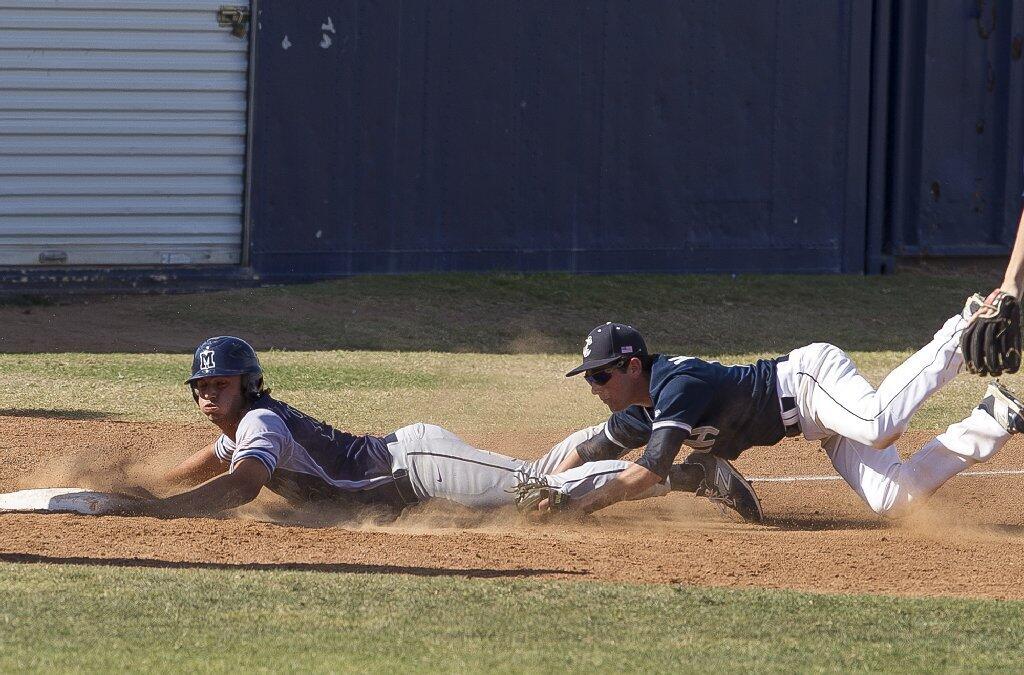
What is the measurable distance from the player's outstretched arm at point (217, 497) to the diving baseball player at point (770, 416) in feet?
4.17

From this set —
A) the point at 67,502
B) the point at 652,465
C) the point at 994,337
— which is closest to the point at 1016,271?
the point at 994,337

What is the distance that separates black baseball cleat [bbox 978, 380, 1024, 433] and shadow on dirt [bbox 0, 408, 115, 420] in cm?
567

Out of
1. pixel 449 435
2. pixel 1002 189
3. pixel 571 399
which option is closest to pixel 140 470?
pixel 449 435

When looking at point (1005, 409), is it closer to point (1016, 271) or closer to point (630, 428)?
point (1016, 271)

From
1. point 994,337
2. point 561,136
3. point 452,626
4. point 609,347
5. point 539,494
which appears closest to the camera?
point 452,626

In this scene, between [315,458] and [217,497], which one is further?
[315,458]

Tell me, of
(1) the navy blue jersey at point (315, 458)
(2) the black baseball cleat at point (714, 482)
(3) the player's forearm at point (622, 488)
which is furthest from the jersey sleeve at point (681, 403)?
(1) the navy blue jersey at point (315, 458)

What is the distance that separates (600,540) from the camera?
6.18 metres

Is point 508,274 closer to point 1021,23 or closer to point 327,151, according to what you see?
point 327,151

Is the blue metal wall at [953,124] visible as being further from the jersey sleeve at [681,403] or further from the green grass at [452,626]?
the green grass at [452,626]

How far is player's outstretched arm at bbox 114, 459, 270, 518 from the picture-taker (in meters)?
6.00

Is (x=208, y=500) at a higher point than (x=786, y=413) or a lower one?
lower

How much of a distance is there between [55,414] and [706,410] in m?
4.91

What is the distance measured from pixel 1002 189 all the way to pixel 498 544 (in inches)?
529
